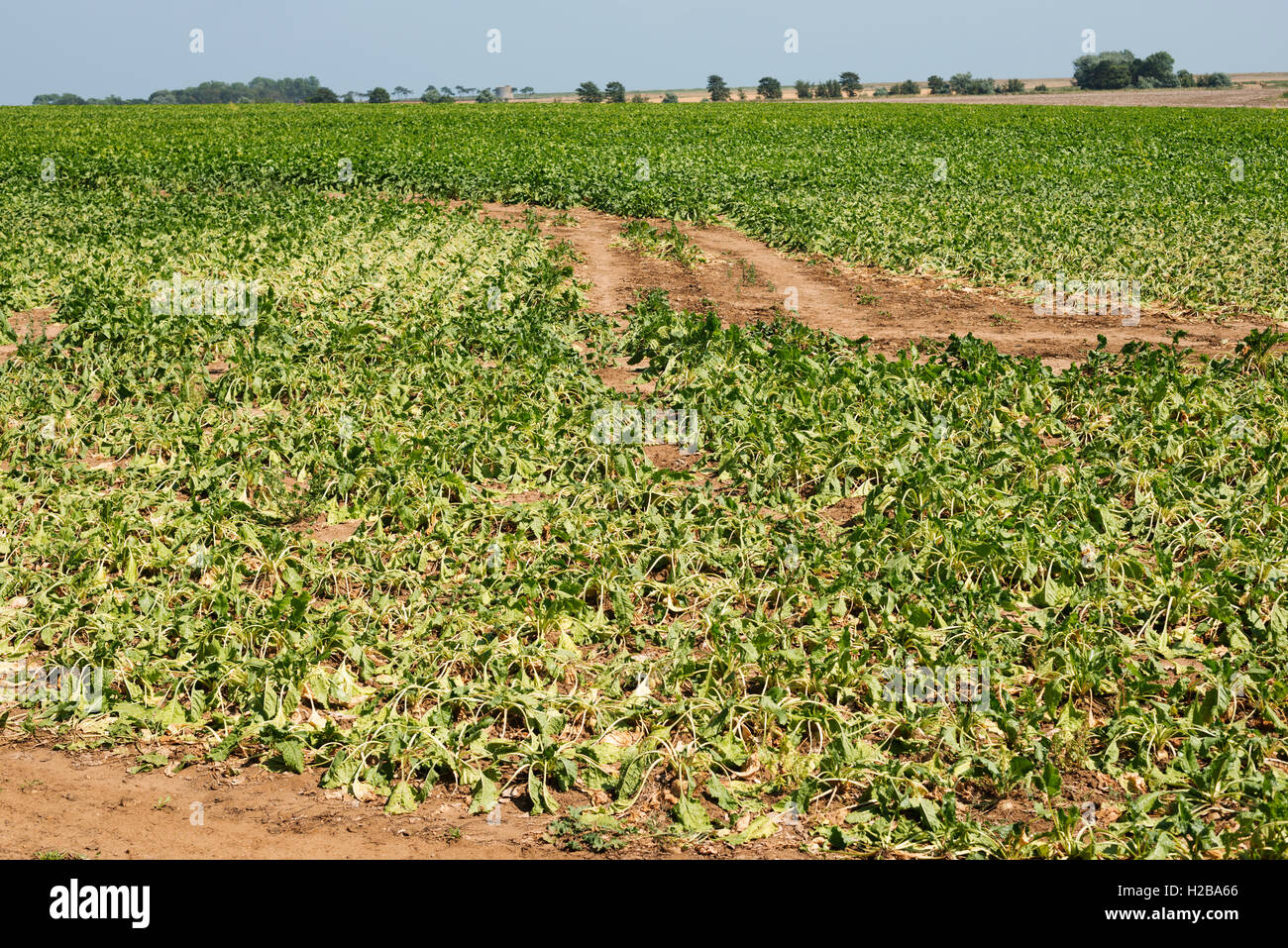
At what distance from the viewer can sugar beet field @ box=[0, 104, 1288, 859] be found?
14.5ft

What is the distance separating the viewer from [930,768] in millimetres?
4391

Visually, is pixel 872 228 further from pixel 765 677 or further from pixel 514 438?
pixel 765 677

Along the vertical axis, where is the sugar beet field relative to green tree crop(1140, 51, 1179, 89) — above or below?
below

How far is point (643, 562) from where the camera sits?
6.08m

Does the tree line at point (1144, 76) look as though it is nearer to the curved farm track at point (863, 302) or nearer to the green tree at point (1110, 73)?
the green tree at point (1110, 73)

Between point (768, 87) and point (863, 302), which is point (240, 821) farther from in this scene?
point (768, 87)

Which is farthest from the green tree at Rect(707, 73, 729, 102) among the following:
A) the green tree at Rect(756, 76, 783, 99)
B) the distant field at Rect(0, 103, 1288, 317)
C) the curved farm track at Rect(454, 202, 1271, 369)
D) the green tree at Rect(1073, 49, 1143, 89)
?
the curved farm track at Rect(454, 202, 1271, 369)

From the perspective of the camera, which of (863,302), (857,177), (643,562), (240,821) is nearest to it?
(240,821)

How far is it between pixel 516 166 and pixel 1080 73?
125m

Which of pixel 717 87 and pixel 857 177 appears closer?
pixel 857 177

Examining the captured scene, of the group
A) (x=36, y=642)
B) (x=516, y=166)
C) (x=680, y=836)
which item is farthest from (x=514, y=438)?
(x=516, y=166)

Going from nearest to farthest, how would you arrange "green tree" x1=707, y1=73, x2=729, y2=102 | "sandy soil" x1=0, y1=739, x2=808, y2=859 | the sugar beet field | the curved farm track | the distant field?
1. "sandy soil" x1=0, y1=739, x2=808, y2=859
2. the sugar beet field
3. the curved farm track
4. the distant field
5. "green tree" x1=707, y1=73, x2=729, y2=102

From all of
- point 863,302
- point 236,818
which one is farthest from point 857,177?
point 236,818

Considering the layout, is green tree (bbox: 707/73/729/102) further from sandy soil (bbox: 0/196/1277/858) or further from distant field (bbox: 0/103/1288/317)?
sandy soil (bbox: 0/196/1277/858)
